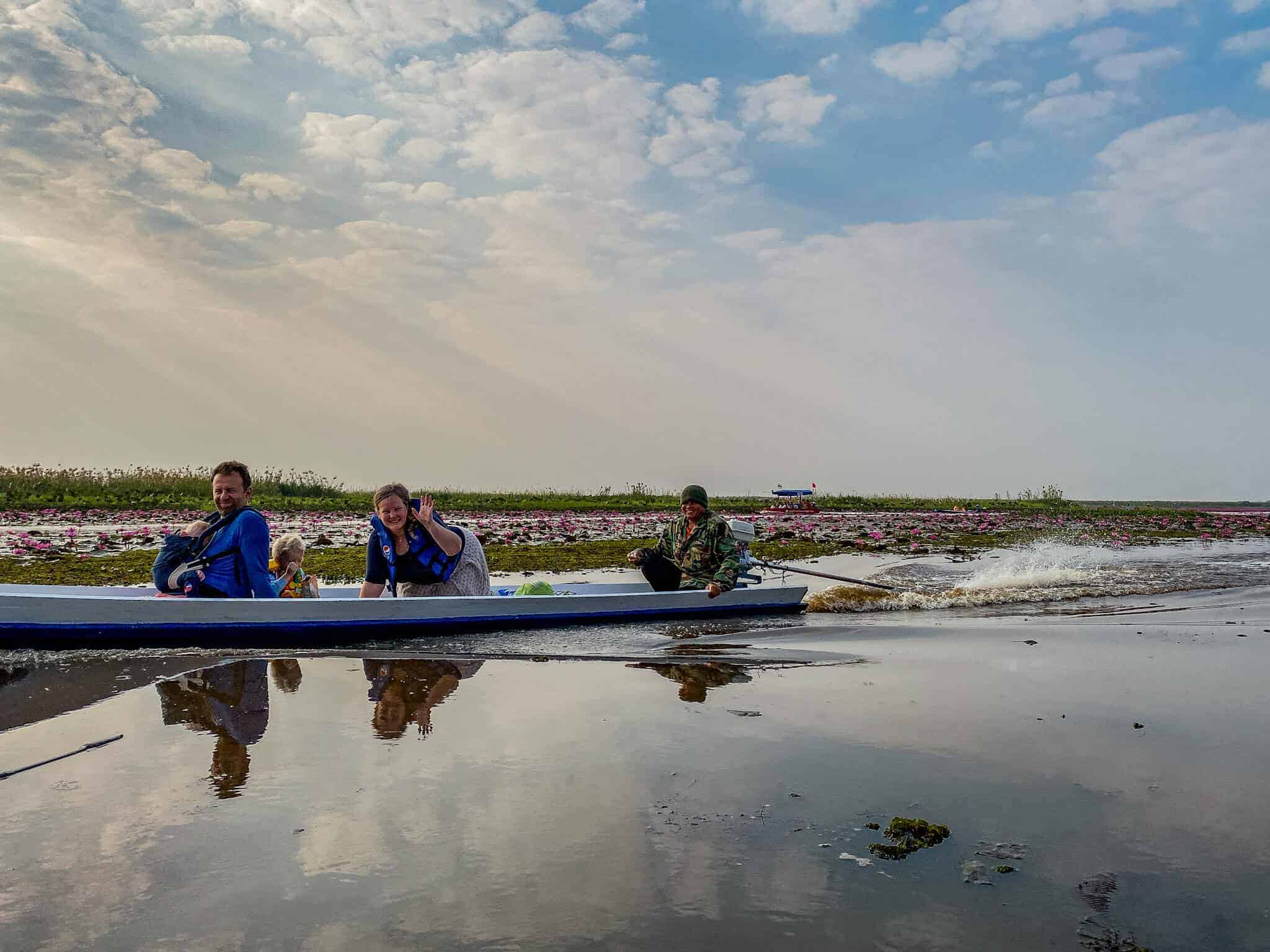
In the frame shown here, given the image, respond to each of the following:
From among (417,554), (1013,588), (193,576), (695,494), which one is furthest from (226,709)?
(1013,588)

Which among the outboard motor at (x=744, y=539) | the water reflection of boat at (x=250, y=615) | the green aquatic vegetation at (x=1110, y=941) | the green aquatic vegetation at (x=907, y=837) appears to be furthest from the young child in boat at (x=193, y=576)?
the green aquatic vegetation at (x=1110, y=941)

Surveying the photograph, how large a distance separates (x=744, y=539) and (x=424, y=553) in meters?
3.97

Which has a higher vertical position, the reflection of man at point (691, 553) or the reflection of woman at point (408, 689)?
the reflection of man at point (691, 553)

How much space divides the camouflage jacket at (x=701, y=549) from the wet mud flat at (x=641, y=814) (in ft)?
13.1

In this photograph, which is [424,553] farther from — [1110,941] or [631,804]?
A: [1110,941]

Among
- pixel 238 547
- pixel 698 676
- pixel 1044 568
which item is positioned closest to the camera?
pixel 698 676

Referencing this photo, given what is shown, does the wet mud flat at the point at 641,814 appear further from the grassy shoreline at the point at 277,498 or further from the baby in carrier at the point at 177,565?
the grassy shoreline at the point at 277,498

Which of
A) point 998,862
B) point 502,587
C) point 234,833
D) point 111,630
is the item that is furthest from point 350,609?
point 998,862

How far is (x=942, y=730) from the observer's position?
4.89 meters

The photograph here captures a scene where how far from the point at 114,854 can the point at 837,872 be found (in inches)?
98.0

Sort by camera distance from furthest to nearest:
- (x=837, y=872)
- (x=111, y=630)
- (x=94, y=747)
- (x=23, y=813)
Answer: (x=111, y=630) < (x=94, y=747) < (x=23, y=813) < (x=837, y=872)

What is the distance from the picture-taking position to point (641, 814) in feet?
11.7

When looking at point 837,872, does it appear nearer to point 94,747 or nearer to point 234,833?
point 234,833

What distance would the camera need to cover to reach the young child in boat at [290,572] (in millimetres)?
8609
